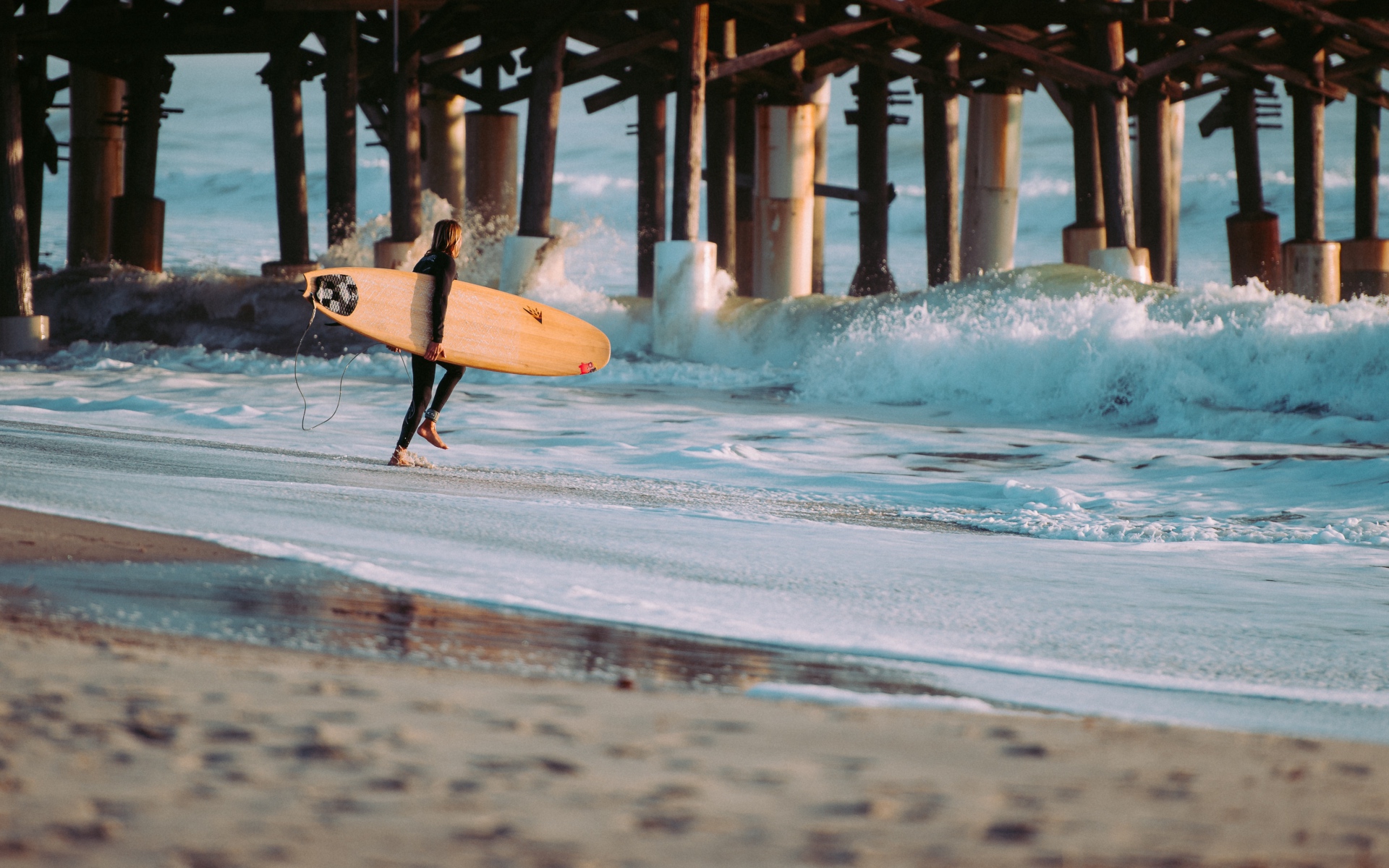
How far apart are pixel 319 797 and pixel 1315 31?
45.8ft

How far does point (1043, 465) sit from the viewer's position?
6.97m

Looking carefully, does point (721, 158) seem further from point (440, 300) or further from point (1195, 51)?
point (440, 300)

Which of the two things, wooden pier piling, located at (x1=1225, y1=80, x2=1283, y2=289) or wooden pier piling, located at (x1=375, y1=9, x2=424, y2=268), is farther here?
wooden pier piling, located at (x1=1225, y1=80, x2=1283, y2=289)

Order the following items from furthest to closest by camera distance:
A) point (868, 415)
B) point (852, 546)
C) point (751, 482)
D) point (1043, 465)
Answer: point (868, 415) → point (1043, 465) → point (751, 482) → point (852, 546)

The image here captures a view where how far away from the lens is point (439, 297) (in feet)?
20.2

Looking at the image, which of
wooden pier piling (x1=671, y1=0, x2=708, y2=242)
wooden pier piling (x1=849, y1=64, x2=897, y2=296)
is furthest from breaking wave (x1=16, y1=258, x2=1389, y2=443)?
wooden pier piling (x1=849, y1=64, x2=897, y2=296)

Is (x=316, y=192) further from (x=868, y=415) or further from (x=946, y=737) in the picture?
(x=946, y=737)

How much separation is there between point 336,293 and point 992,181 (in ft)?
32.8

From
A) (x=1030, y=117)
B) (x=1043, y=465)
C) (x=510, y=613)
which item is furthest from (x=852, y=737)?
(x=1030, y=117)

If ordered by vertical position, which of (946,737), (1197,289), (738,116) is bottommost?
(946,737)

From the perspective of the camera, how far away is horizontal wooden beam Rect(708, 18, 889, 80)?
11578 mm

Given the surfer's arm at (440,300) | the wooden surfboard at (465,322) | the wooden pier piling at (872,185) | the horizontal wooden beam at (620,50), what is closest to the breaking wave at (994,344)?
the horizontal wooden beam at (620,50)

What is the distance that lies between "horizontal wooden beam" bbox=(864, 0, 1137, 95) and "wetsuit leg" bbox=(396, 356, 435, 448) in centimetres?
664

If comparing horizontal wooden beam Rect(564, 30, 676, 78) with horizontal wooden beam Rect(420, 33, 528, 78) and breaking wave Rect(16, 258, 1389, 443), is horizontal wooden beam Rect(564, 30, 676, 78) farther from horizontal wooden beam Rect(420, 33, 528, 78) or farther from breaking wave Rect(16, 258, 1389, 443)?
breaking wave Rect(16, 258, 1389, 443)
